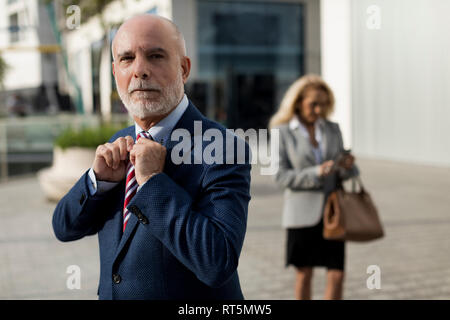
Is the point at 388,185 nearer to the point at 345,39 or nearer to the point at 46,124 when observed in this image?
the point at 345,39

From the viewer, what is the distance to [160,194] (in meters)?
1.52

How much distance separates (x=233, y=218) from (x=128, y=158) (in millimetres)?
367

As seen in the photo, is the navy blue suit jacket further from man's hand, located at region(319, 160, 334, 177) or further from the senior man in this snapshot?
man's hand, located at region(319, 160, 334, 177)

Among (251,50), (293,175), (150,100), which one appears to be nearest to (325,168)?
(293,175)

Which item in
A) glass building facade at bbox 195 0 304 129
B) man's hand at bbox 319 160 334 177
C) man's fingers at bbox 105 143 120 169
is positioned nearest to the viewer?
man's fingers at bbox 105 143 120 169

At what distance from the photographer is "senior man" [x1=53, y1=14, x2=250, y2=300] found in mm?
1505

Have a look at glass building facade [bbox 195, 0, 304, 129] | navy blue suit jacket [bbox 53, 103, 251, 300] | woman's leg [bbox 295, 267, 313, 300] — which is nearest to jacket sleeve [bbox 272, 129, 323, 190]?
woman's leg [bbox 295, 267, 313, 300]

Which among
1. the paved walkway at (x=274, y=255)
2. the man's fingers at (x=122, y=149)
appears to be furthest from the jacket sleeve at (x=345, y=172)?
the man's fingers at (x=122, y=149)

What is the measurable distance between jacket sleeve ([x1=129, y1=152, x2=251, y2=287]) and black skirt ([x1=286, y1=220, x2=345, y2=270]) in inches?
105

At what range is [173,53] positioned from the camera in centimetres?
156

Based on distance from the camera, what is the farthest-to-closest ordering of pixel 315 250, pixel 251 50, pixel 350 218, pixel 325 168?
pixel 251 50
pixel 315 250
pixel 325 168
pixel 350 218

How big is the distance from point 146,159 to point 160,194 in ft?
0.34

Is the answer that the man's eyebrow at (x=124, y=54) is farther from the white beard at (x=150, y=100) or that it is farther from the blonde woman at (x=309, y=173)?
the blonde woman at (x=309, y=173)

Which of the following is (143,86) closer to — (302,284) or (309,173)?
(309,173)
